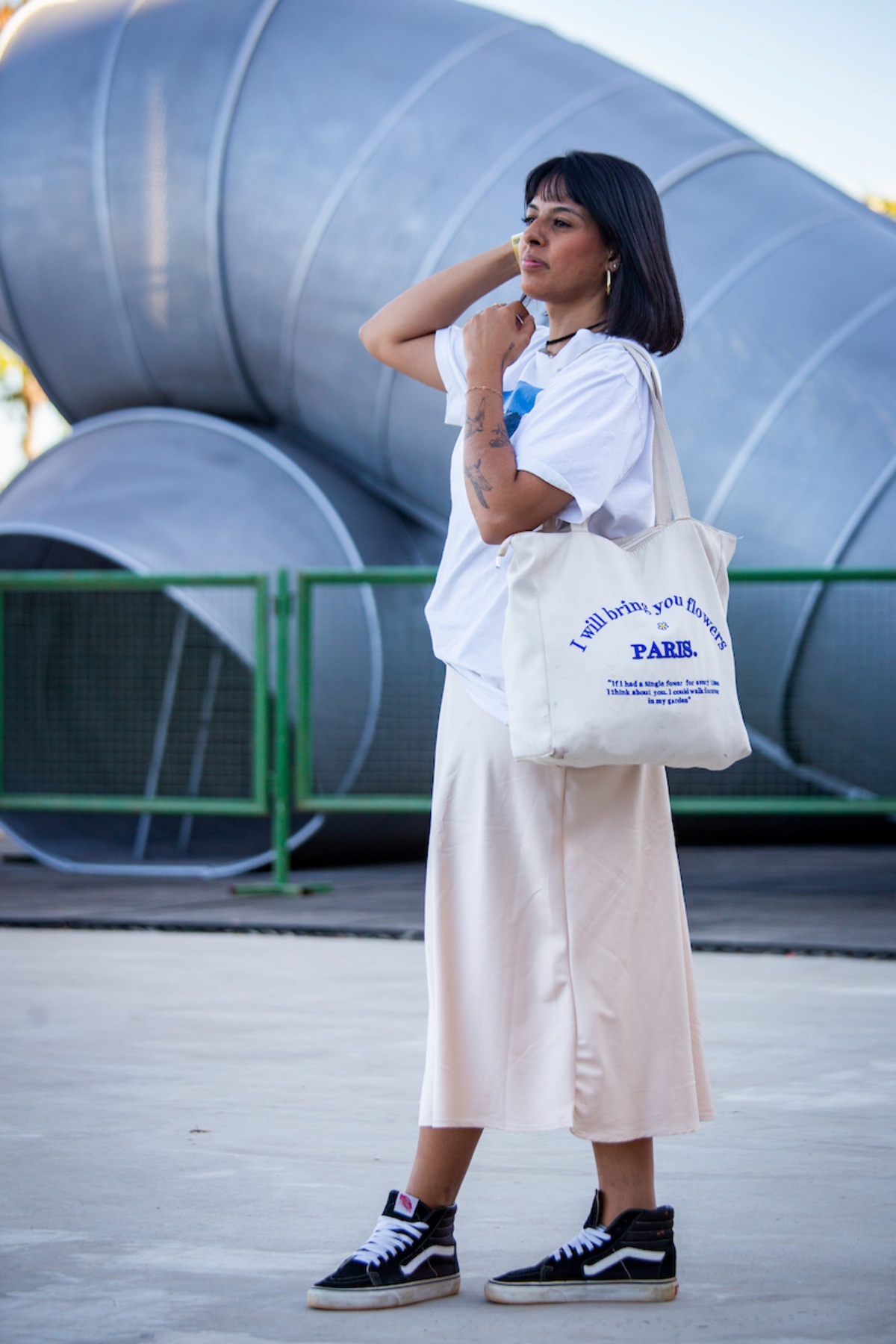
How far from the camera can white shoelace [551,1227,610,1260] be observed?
2668 millimetres

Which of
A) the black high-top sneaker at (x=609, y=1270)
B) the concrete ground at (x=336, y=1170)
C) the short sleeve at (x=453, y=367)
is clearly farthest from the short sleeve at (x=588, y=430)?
the concrete ground at (x=336, y=1170)

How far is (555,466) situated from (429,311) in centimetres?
57

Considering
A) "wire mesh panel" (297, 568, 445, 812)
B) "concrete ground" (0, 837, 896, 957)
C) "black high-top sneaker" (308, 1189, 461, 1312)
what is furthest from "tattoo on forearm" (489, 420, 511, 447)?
"wire mesh panel" (297, 568, 445, 812)

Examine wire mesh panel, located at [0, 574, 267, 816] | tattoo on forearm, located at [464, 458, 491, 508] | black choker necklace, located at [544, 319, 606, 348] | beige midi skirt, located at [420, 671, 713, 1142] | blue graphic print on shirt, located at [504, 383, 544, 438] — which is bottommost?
beige midi skirt, located at [420, 671, 713, 1142]

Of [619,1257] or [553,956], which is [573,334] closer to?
[553,956]

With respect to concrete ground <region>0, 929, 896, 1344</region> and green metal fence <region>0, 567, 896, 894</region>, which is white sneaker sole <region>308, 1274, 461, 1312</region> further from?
green metal fence <region>0, 567, 896, 894</region>

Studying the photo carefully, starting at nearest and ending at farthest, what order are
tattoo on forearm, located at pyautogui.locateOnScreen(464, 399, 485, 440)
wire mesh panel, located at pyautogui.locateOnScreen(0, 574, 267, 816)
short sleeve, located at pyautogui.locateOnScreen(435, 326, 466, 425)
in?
1. tattoo on forearm, located at pyautogui.locateOnScreen(464, 399, 485, 440)
2. short sleeve, located at pyautogui.locateOnScreen(435, 326, 466, 425)
3. wire mesh panel, located at pyautogui.locateOnScreen(0, 574, 267, 816)

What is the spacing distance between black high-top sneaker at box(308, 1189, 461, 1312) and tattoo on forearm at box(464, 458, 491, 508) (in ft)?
3.44

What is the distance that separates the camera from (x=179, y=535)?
29.8 ft

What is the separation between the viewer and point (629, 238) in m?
2.74

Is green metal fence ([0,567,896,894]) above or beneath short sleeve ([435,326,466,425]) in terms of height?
above

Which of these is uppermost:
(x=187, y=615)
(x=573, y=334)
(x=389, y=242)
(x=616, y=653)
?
(x=389, y=242)

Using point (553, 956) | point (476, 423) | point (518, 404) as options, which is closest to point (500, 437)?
point (476, 423)

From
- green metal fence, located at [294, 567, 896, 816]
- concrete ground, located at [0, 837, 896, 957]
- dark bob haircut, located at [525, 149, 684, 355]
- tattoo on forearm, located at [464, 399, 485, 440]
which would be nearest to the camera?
tattoo on forearm, located at [464, 399, 485, 440]
